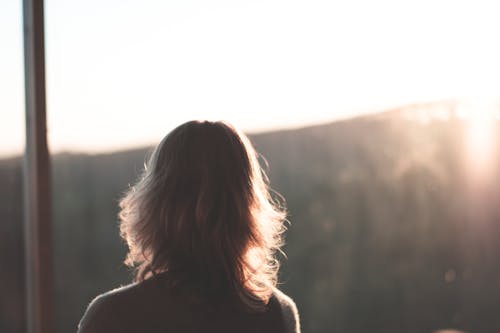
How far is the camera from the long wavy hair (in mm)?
993

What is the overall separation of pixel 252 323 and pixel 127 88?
3.03 feet

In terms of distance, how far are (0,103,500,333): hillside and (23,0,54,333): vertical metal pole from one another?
32 millimetres

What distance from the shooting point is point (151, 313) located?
955mm

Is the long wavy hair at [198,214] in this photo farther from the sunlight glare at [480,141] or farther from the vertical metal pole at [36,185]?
the sunlight glare at [480,141]

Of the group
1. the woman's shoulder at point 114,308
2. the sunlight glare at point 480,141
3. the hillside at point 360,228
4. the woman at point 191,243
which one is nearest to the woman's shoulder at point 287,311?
the woman at point 191,243

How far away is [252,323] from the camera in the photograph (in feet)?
3.36

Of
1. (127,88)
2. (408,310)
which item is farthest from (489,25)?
(127,88)

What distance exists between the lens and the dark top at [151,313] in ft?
3.11

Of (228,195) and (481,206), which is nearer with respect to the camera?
(228,195)

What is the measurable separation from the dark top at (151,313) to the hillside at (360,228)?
2.56 feet

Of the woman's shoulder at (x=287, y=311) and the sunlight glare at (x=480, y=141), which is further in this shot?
the sunlight glare at (x=480, y=141)

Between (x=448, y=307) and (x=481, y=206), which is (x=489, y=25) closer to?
(x=481, y=206)

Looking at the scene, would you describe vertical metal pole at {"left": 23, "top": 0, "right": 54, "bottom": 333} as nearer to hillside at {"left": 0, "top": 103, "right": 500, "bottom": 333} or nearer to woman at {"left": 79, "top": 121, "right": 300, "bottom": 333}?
hillside at {"left": 0, "top": 103, "right": 500, "bottom": 333}

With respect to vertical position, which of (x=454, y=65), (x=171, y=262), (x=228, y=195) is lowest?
(x=171, y=262)
